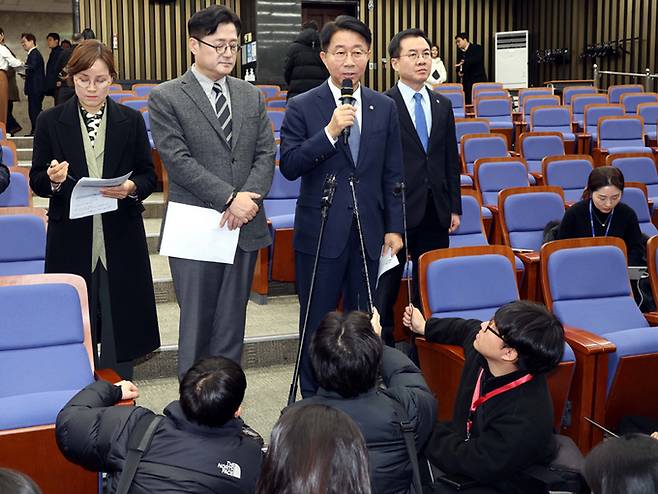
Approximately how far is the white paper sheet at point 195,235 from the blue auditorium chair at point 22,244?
35.1 inches

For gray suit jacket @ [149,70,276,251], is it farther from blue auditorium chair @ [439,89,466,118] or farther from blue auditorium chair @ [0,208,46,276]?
blue auditorium chair @ [439,89,466,118]

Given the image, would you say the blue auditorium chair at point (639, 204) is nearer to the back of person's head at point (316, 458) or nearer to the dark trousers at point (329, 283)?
the dark trousers at point (329, 283)

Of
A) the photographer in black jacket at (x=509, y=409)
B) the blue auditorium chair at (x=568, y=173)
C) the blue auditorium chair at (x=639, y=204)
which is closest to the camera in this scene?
the photographer in black jacket at (x=509, y=409)

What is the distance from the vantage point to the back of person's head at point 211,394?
1737mm

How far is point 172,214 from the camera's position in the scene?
2.62m

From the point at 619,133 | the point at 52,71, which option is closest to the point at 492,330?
the point at 619,133

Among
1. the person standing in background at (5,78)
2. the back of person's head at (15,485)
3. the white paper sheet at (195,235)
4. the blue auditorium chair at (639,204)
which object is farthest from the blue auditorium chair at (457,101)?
the back of person's head at (15,485)

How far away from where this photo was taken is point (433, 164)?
3.23 m

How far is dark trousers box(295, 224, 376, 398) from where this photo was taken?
2.75m

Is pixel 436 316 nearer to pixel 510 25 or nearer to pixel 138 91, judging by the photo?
pixel 138 91

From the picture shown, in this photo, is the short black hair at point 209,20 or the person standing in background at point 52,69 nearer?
the short black hair at point 209,20

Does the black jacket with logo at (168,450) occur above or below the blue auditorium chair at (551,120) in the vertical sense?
below

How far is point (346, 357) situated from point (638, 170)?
461cm

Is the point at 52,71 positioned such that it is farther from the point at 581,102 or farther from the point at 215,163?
the point at 215,163
